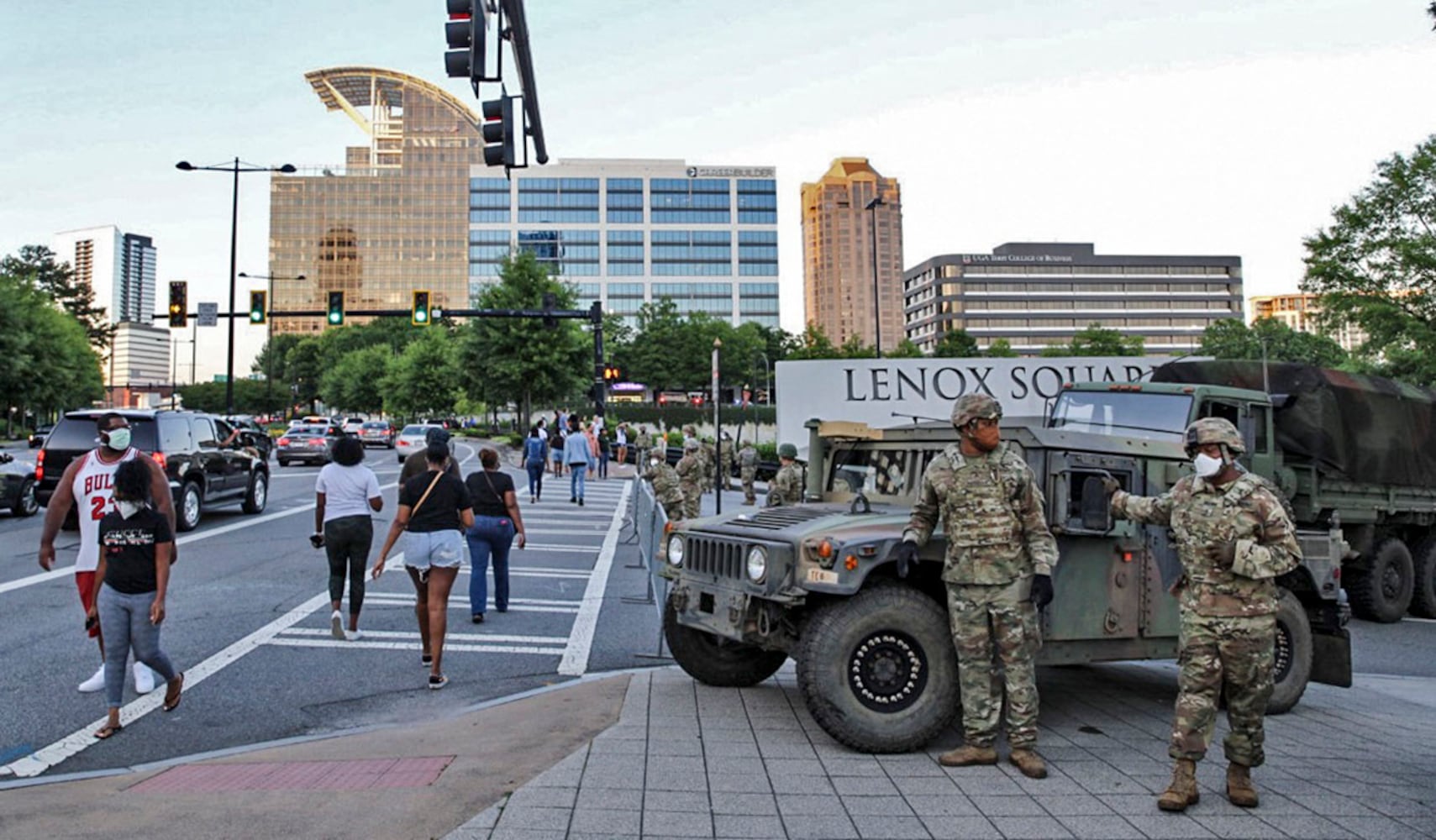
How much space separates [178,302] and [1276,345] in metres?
80.6

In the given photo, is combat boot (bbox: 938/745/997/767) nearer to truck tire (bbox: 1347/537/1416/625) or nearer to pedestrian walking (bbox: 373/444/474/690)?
pedestrian walking (bbox: 373/444/474/690)

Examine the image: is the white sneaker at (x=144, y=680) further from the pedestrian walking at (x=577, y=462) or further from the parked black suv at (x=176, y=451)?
the pedestrian walking at (x=577, y=462)

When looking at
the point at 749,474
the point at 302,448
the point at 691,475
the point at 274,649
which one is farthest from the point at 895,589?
the point at 302,448

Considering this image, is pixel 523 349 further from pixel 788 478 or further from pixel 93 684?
pixel 93 684

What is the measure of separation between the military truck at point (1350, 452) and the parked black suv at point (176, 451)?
42.6 ft

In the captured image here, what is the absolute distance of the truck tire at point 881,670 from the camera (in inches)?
207

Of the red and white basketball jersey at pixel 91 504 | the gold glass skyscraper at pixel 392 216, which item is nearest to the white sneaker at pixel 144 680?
the red and white basketball jersey at pixel 91 504

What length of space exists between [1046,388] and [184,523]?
47.1 ft

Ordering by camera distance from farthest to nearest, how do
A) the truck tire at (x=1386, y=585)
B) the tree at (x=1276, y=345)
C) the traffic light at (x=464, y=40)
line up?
the tree at (x=1276, y=345) < the truck tire at (x=1386, y=585) < the traffic light at (x=464, y=40)

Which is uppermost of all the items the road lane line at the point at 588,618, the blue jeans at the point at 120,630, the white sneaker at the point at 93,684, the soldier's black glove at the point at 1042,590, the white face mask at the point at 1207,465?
the white face mask at the point at 1207,465

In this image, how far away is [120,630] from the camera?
5965 mm

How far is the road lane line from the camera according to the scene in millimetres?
8055

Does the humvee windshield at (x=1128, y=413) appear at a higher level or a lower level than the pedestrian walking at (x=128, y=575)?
higher

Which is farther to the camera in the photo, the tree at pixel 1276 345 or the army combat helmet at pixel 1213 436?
the tree at pixel 1276 345
